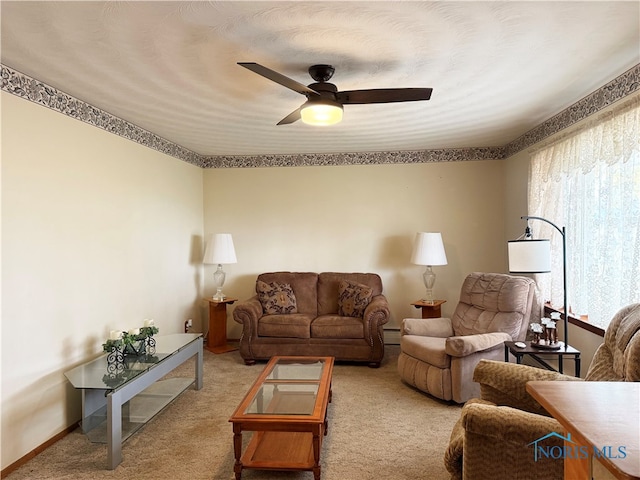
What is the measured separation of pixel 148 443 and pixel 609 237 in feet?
11.9

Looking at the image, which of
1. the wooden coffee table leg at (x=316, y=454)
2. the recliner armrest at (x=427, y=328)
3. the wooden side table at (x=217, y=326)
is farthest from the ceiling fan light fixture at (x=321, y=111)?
the wooden side table at (x=217, y=326)

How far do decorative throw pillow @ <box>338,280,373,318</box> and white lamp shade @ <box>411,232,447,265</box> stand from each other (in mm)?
684

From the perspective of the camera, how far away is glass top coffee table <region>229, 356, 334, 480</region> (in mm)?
2336

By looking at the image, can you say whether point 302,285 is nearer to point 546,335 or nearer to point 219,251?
point 219,251

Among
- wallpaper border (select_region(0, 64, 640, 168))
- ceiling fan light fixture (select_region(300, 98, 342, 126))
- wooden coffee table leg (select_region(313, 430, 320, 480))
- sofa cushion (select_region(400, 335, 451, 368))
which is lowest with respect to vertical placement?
wooden coffee table leg (select_region(313, 430, 320, 480))

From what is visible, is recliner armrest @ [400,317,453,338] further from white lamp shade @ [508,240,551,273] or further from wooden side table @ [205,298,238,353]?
wooden side table @ [205,298,238,353]

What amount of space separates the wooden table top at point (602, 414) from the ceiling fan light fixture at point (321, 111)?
1.98 m

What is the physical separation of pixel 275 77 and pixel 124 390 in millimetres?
2167

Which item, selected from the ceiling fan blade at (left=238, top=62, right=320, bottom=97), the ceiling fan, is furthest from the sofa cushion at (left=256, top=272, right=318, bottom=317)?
the ceiling fan blade at (left=238, top=62, right=320, bottom=97)

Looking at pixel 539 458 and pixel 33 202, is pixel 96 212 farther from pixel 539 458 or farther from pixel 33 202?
pixel 539 458

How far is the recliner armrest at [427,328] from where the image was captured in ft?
13.5

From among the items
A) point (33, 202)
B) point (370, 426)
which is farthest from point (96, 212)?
point (370, 426)

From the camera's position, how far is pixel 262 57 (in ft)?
8.41

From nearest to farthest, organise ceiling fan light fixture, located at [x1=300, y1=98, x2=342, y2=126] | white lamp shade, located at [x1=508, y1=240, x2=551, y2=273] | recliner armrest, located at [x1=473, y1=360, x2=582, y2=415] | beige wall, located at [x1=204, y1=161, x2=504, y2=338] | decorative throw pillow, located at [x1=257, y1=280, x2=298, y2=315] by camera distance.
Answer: recliner armrest, located at [x1=473, y1=360, x2=582, y2=415], ceiling fan light fixture, located at [x1=300, y1=98, x2=342, y2=126], white lamp shade, located at [x1=508, y1=240, x2=551, y2=273], decorative throw pillow, located at [x1=257, y1=280, x2=298, y2=315], beige wall, located at [x1=204, y1=161, x2=504, y2=338]
